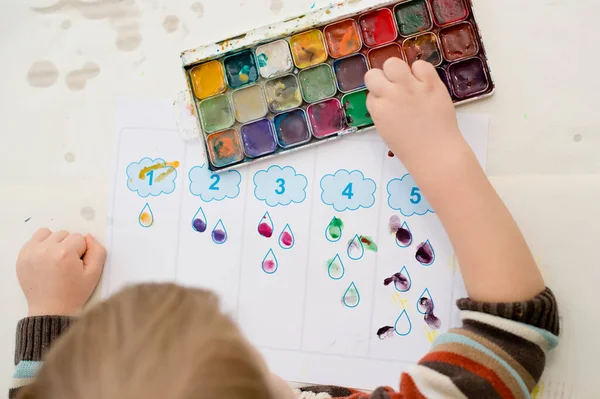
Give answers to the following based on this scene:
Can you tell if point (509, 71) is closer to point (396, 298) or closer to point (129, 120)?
point (396, 298)

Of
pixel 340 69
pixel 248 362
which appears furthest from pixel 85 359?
pixel 340 69

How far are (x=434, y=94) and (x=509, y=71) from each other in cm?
10

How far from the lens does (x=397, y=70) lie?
24.0 inches

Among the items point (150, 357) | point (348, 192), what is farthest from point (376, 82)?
point (150, 357)

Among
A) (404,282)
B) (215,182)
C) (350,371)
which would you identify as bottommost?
(350,371)

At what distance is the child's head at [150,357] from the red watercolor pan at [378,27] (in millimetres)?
359

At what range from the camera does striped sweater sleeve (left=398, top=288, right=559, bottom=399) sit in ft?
1.74

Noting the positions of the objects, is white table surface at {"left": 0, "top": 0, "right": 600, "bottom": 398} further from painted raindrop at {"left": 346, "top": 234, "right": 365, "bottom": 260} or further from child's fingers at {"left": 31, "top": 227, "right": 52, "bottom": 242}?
painted raindrop at {"left": 346, "top": 234, "right": 365, "bottom": 260}

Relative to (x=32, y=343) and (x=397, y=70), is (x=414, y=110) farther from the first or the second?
(x=32, y=343)

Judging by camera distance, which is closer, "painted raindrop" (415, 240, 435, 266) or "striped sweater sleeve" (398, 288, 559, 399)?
"striped sweater sleeve" (398, 288, 559, 399)

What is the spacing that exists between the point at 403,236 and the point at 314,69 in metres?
0.21

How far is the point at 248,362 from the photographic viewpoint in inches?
17.2

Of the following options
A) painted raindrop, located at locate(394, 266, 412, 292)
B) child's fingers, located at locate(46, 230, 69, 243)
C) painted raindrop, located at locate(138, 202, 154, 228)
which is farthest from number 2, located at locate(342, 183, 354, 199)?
child's fingers, located at locate(46, 230, 69, 243)

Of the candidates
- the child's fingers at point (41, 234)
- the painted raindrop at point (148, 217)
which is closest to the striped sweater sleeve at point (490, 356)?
the painted raindrop at point (148, 217)
